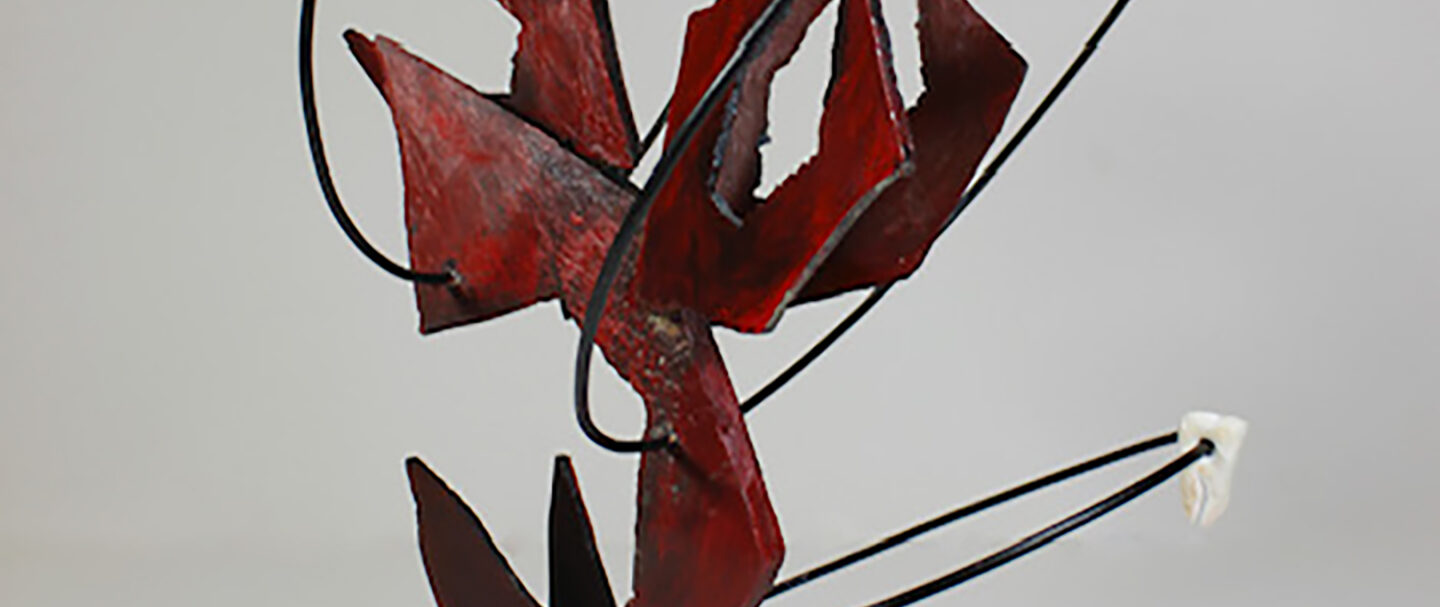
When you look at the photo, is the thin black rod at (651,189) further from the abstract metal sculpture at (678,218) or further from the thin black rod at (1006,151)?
the thin black rod at (1006,151)

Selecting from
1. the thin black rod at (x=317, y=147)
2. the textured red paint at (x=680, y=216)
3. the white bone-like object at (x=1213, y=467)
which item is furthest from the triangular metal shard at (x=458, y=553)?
the white bone-like object at (x=1213, y=467)

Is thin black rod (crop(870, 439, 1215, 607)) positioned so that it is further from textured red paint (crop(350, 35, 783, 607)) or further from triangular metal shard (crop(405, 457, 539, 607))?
triangular metal shard (crop(405, 457, 539, 607))

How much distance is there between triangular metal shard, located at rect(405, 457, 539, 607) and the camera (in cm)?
139

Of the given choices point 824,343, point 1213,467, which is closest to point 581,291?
point 824,343

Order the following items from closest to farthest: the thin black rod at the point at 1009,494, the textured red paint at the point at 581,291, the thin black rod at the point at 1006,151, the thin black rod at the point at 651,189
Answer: the thin black rod at the point at 651,189
the textured red paint at the point at 581,291
the thin black rod at the point at 1006,151
the thin black rod at the point at 1009,494

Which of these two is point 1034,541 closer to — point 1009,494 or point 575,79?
point 1009,494

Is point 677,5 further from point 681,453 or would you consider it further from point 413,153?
point 681,453

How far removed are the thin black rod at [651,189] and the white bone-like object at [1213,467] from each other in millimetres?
342

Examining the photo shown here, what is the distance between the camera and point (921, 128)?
1304mm

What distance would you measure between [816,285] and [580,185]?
0.16 meters

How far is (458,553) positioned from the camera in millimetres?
1413

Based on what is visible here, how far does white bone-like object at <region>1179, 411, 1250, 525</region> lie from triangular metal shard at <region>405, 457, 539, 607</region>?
0.40 m

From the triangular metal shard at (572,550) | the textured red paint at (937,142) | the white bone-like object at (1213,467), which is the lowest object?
the white bone-like object at (1213,467)

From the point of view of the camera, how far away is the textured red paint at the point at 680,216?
1.19 metres
